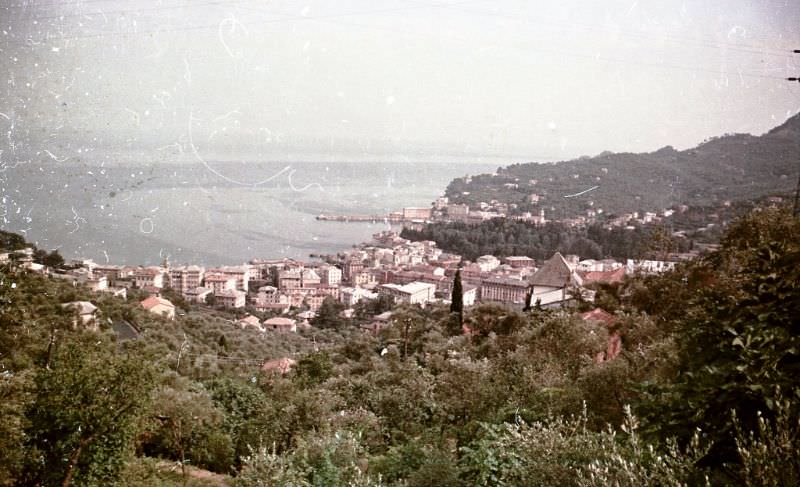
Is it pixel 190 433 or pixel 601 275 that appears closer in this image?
pixel 190 433

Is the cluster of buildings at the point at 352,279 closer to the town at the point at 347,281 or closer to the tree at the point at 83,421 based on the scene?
the town at the point at 347,281

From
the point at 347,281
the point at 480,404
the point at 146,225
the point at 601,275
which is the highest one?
the point at 146,225

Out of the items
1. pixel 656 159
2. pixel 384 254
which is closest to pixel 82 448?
pixel 384 254

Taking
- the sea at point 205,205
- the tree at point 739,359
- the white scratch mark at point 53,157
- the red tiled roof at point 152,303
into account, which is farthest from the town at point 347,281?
the tree at point 739,359

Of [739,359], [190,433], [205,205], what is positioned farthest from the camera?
[205,205]

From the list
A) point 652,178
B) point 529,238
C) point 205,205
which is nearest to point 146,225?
point 205,205

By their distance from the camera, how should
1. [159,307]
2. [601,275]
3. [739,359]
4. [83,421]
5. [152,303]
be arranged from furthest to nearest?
[601,275]
[152,303]
[159,307]
[83,421]
[739,359]

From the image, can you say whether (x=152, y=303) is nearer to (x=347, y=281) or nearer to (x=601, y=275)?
(x=347, y=281)
